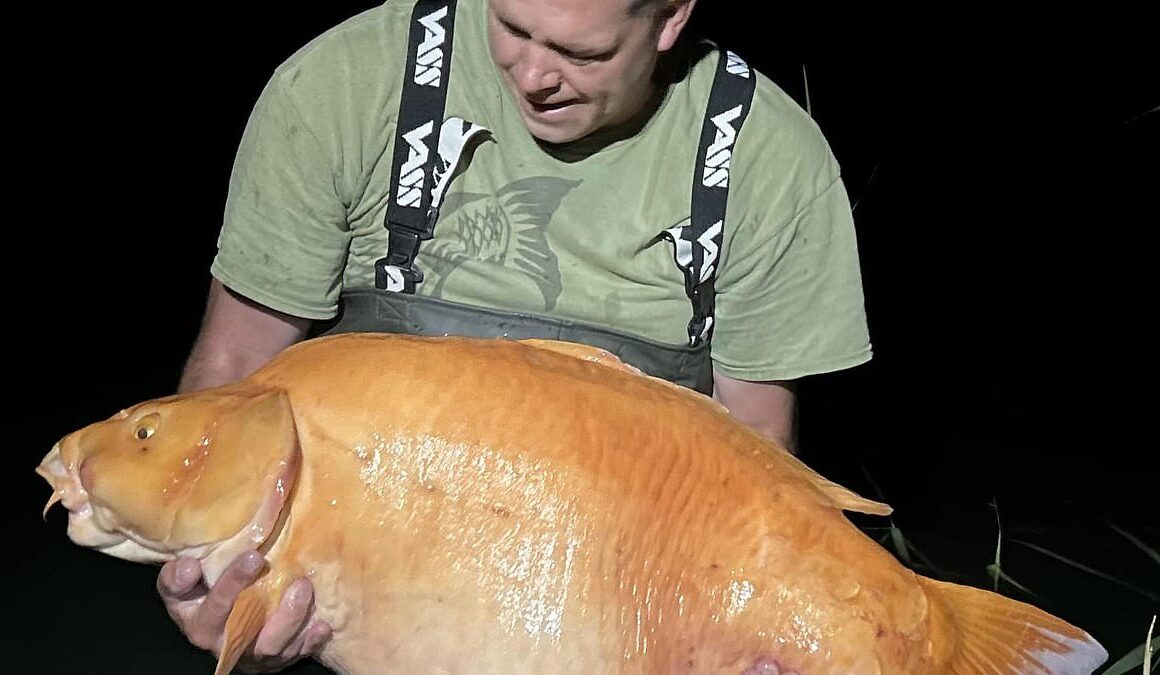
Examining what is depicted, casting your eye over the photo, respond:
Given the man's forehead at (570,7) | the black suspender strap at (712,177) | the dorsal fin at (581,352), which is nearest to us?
the dorsal fin at (581,352)

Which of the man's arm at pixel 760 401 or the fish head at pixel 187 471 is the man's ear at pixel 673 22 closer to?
the man's arm at pixel 760 401

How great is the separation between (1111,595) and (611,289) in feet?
5.79

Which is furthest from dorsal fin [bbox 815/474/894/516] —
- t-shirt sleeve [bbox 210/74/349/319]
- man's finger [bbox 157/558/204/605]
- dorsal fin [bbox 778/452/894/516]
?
t-shirt sleeve [bbox 210/74/349/319]

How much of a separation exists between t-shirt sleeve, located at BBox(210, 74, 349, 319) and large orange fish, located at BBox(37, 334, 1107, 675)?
47 cm

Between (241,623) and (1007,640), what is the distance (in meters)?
0.70

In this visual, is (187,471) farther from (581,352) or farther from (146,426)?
(581,352)

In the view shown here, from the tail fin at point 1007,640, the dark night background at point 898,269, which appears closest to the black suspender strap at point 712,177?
the dark night background at point 898,269

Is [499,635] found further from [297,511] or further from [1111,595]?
[1111,595]

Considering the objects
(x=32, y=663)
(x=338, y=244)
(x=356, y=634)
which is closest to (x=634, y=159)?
(x=338, y=244)

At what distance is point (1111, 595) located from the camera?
2844 mm

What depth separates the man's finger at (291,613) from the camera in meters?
1.15

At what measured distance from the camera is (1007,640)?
1.16 m

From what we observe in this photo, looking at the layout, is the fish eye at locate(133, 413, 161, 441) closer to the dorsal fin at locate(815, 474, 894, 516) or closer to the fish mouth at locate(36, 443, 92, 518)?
the fish mouth at locate(36, 443, 92, 518)

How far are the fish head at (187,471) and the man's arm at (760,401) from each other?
823 mm
